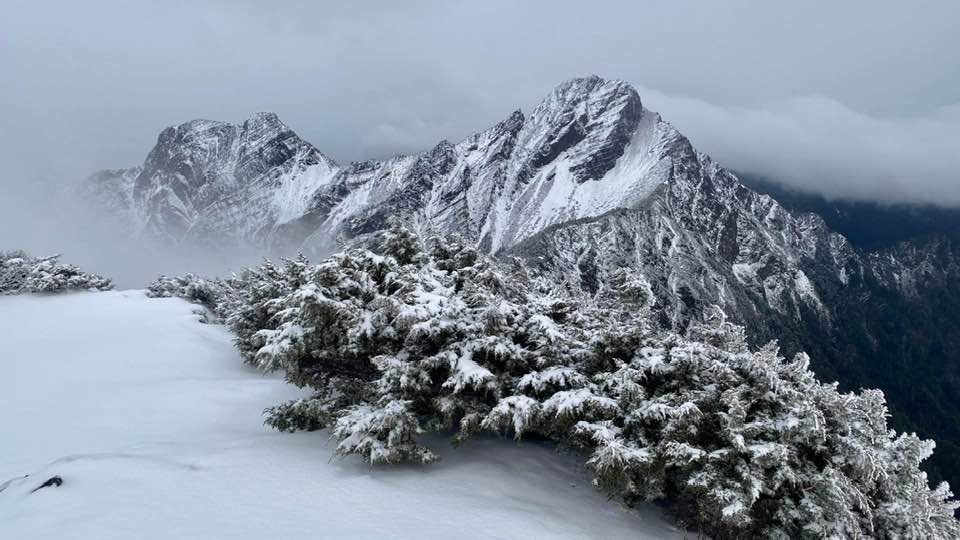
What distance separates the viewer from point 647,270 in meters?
182

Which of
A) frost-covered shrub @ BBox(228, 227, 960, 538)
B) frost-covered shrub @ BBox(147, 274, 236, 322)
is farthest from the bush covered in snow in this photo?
frost-covered shrub @ BBox(228, 227, 960, 538)

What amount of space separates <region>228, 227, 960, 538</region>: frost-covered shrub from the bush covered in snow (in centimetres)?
3083

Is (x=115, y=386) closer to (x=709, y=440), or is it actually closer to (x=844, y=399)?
(x=709, y=440)

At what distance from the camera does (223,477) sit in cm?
1127

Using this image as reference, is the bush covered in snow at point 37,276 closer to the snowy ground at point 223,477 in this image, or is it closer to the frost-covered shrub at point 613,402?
the snowy ground at point 223,477

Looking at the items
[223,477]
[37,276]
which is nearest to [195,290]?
[37,276]

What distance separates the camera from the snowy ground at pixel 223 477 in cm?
945

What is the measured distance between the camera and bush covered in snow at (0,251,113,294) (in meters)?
35.5

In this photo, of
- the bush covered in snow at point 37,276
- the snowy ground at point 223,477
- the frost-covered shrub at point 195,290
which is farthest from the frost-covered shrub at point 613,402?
the bush covered in snow at point 37,276

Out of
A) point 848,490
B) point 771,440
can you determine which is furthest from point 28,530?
point 848,490

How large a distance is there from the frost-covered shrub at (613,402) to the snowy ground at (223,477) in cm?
87

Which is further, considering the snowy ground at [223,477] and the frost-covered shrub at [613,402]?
the frost-covered shrub at [613,402]

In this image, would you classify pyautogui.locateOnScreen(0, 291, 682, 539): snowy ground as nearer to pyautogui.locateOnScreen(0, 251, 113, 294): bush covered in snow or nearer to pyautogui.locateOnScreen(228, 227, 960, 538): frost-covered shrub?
pyautogui.locateOnScreen(228, 227, 960, 538): frost-covered shrub

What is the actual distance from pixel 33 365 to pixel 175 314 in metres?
10.7
